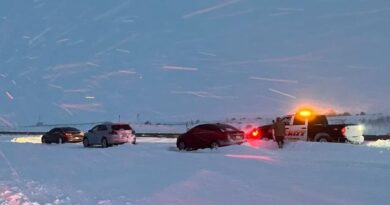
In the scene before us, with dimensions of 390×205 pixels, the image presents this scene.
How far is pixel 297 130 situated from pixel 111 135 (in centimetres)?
1066

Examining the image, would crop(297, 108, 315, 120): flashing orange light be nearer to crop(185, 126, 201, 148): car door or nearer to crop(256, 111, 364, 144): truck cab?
crop(256, 111, 364, 144): truck cab

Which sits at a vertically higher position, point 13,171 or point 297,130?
point 297,130

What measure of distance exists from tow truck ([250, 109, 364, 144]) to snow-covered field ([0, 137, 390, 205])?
4.24m

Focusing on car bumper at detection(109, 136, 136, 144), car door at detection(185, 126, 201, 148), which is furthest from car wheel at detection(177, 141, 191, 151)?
car bumper at detection(109, 136, 136, 144)

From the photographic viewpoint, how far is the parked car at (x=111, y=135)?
30406 mm

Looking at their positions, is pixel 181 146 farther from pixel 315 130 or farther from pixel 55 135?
pixel 55 135

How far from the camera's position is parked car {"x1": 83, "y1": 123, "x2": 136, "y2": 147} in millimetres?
30406

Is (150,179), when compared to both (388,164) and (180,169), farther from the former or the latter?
(388,164)

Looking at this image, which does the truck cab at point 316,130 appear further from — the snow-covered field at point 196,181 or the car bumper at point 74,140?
the car bumper at point 74,140

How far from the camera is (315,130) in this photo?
81.6ft

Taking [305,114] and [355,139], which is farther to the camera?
[305,114]

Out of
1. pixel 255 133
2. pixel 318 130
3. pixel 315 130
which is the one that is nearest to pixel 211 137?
pixel 255 133

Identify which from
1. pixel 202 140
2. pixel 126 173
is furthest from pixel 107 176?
pixel 202 140

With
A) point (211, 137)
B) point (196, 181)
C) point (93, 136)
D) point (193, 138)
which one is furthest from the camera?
point (93, 136)
